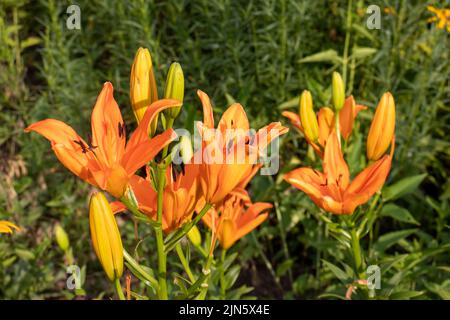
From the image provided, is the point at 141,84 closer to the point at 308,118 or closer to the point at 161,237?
the point at 161,237

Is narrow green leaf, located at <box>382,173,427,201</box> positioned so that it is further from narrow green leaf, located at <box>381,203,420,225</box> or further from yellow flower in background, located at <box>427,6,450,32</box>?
yellow flower in background, located at <box>427,6,450,32</box>

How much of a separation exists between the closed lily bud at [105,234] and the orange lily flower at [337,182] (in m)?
0.45

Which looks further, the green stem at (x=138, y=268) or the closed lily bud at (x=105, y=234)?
the green stem at (x=138, y=268)

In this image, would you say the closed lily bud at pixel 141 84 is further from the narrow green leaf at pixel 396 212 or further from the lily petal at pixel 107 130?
the narrow green leaf at pixel 396 212

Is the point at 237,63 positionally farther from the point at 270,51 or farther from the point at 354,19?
the point at 354,19

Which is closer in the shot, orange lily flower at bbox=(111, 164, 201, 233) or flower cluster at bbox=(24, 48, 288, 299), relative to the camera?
flower cluster at bbox=(24, 48, 288, 299)

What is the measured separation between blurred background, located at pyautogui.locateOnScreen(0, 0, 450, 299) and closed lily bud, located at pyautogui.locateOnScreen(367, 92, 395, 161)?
0.83 m

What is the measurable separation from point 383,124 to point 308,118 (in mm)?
181

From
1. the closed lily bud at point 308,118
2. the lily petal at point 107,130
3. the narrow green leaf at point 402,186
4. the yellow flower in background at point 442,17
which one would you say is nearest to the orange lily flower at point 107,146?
the lily petal at point 107,130

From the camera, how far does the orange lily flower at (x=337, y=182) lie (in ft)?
4.42

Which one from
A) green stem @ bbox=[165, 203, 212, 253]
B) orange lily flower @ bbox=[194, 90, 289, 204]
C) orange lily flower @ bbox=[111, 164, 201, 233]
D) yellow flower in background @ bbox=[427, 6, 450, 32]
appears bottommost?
green stem @ bbox=[165, 203, 212, 253]

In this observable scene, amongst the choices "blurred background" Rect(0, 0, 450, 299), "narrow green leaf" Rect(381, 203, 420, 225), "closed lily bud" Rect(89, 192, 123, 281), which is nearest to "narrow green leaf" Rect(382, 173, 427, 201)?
"narrow green leaf" Rect(381, 203, 420, 225)

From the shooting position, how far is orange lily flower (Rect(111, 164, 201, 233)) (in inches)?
47.0
